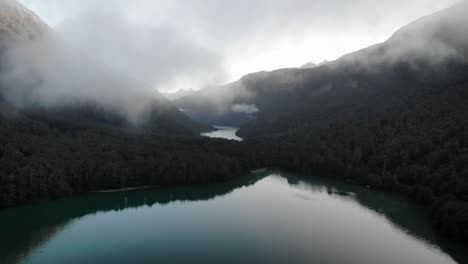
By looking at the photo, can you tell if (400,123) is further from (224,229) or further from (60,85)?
(60,85)

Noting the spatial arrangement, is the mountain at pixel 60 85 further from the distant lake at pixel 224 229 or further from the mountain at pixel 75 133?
the distant lake at pixel 224 229

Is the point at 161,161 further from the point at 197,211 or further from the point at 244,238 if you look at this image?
the point at 244,238

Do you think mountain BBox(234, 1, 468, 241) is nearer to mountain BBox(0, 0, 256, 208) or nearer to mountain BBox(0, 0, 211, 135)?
mountain BBox(0, 0, 256, 208)

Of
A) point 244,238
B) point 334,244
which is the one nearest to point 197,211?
point 244,238

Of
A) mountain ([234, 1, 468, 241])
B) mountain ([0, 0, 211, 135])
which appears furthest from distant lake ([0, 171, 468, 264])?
mountain ([0, 0, 211, 135])

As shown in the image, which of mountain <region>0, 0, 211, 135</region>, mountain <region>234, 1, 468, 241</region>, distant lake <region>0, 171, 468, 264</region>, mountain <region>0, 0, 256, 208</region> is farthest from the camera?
mountain <region>0, 0, 211, 135</region>

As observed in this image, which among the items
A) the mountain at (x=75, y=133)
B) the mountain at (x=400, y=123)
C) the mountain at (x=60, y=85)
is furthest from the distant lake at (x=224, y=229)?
the mountain at (x=60, y=85)

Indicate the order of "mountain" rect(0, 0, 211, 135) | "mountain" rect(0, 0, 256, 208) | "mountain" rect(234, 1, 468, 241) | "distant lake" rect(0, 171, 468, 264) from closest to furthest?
"distant lake" rect(0, 171, 468, 264) → "mountain" rect(234, 1, 468, 241) → "mountain" rect(0, 0, 256, 208) → "mountain" rect(0, 0, 211, 135)
